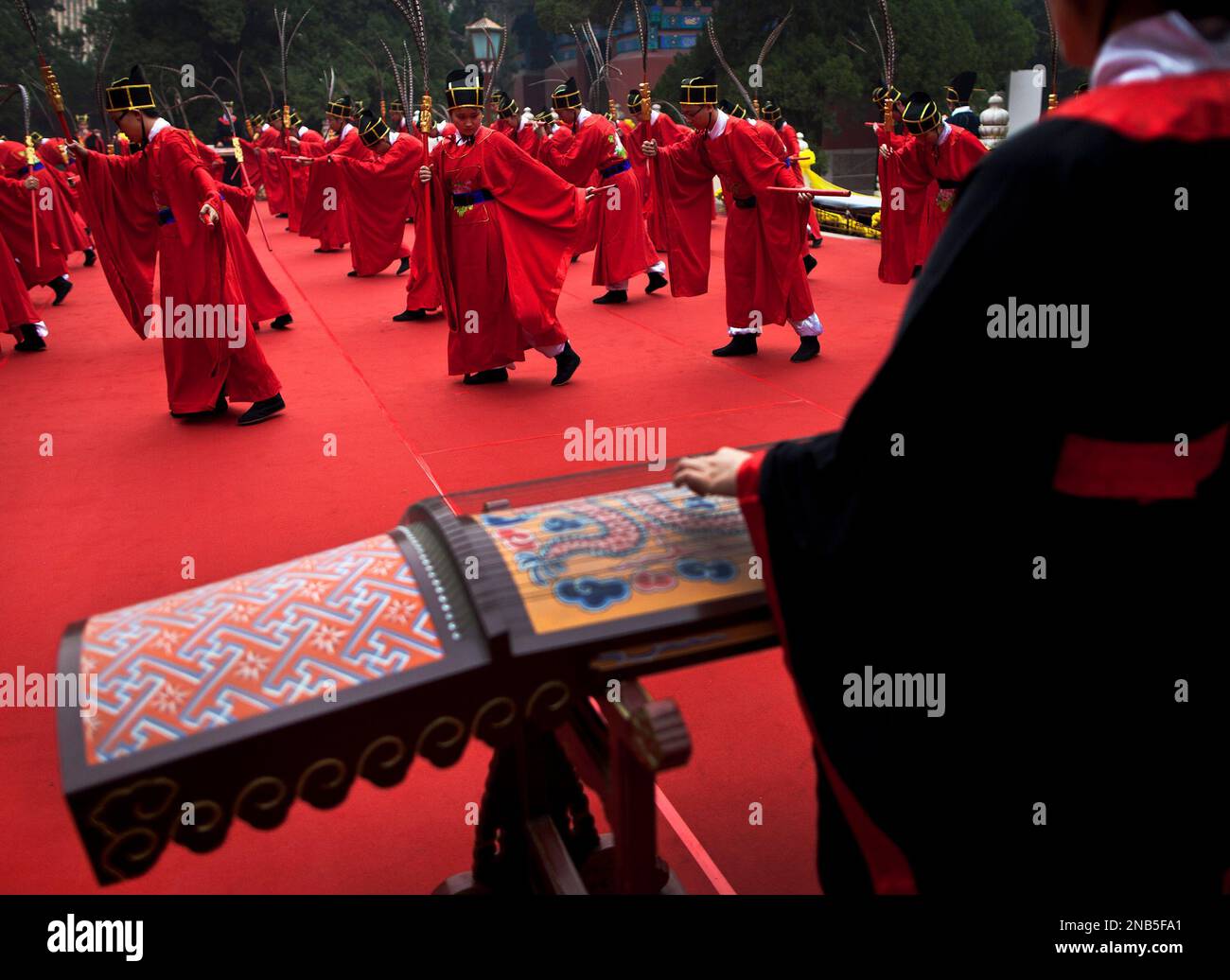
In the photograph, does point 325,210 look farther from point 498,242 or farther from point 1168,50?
point 1168,50

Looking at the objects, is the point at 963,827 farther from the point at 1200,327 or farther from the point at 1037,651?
the point at 1200,327

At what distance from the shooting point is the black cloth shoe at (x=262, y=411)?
573cm

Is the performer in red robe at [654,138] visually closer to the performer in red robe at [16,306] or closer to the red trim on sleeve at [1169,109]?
the performer in red robe at [16,306]

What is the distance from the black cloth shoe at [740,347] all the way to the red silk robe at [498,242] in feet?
3.92

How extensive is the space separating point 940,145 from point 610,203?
2665mm

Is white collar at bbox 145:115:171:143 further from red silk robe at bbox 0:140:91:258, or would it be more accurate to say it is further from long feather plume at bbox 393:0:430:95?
red silk robe at bbox 0:140:91:258

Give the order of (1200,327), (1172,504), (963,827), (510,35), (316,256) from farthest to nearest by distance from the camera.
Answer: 1. (510,35)
2. (316,256)
3. (963,827)
4. (1172,504)
5. (1200,327)

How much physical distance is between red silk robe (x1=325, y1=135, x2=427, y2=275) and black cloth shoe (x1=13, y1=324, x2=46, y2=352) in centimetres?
325

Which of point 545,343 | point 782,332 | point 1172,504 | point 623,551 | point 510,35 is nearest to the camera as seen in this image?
point 1172,504

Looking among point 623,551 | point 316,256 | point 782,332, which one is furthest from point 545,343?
point 316,256

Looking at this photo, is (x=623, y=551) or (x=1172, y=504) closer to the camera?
(x=1172, y=504)

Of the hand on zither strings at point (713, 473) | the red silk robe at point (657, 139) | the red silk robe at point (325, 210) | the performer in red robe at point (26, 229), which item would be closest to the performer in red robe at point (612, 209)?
the red silk robe at point (657, 139)

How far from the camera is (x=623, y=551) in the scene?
166 centimetres

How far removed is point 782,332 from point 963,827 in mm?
6453
